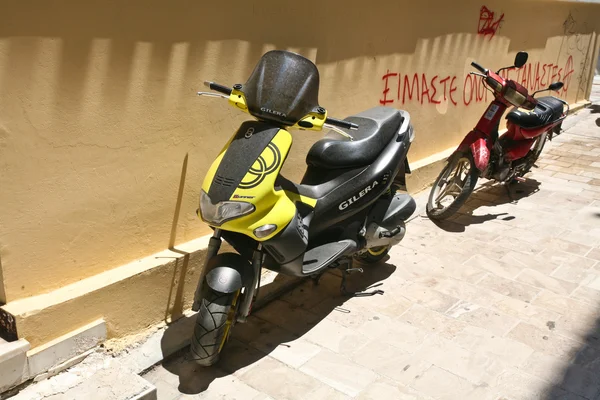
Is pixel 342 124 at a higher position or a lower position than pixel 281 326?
higher

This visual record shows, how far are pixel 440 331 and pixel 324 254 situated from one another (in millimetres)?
921

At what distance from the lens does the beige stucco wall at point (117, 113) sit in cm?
281

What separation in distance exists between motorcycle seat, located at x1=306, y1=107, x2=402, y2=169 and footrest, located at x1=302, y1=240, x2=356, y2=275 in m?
0.52

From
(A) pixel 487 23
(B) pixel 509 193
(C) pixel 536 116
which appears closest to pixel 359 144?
(C) pixel 536 116

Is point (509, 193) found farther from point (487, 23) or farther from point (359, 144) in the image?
point (359, 144)

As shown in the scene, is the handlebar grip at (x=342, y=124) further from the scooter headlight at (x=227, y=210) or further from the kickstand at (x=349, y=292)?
the kickstand at (x=349, y=292)

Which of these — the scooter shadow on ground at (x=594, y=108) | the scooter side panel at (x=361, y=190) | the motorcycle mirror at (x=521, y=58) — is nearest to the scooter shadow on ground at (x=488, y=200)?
the motorcycle mirror at (x=521, y=58)

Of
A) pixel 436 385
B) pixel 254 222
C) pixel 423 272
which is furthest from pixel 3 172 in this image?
pixel 423 272

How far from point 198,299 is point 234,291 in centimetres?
24

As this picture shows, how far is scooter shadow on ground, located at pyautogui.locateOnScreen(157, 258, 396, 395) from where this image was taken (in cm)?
337

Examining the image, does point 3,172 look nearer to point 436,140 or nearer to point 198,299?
point 198,299

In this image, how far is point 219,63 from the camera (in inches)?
146

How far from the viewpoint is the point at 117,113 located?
3184 millimetres

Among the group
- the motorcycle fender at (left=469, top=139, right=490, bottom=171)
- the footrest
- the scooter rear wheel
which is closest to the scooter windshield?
the footrest
